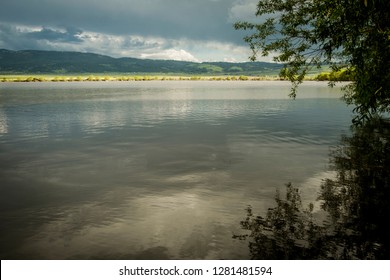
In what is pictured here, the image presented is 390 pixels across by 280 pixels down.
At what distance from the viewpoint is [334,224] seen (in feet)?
43.9

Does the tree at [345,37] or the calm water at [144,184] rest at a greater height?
the tree at [345,37]

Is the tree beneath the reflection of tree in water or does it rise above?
above

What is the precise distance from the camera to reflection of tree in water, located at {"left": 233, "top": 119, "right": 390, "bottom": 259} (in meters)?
11.3

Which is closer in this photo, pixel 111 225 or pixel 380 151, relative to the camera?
pixel 111 225

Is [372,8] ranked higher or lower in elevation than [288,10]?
lower

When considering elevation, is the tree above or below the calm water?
above

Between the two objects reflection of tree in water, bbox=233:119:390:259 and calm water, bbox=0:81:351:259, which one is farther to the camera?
calm water, bbox=0:81:351:259

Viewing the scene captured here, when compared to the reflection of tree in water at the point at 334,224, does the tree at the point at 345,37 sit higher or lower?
higher

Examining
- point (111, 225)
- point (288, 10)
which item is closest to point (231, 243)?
point (111, 225)

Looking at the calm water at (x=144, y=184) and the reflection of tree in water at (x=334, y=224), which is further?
the calm water at (x=144, y=184)

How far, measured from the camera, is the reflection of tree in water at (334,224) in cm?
1129

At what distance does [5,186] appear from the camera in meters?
18.8
